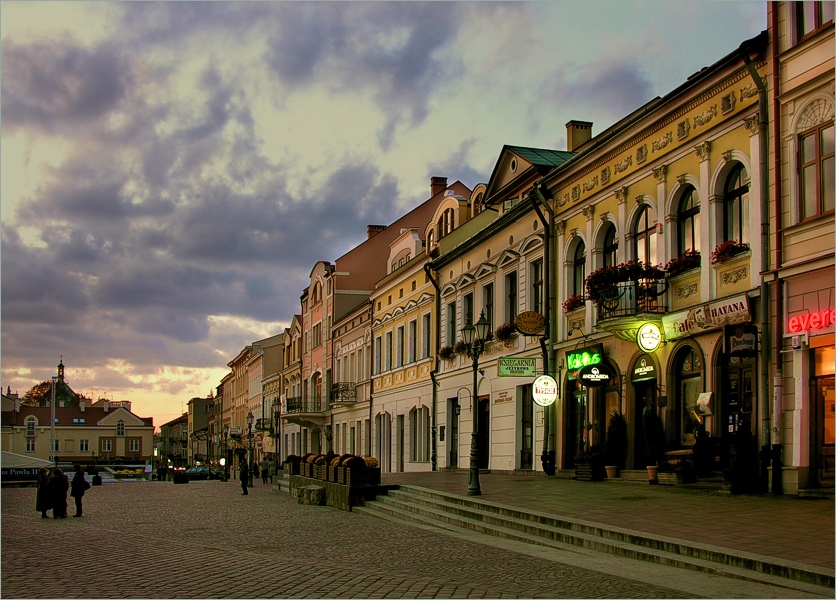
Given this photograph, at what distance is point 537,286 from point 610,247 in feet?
13.7

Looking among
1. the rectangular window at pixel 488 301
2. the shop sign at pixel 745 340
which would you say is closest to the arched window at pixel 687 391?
the shop sign at pixel 745 340

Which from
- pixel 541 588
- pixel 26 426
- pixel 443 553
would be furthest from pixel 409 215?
pixel 26 426

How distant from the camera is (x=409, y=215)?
52906mm

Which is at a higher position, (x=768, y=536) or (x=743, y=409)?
(x=743, y=409)

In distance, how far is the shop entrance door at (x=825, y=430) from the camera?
56.0 feet

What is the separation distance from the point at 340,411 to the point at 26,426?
8910 cm

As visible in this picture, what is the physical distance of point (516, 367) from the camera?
86.5 ft

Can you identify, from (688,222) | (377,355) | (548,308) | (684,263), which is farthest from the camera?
(377,355)

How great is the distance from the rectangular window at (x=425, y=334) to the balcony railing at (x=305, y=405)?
1930 cm

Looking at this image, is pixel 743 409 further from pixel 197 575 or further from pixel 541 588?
pixel 197 575

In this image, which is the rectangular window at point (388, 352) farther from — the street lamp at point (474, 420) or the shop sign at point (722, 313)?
the shop sign at point (722, 313)

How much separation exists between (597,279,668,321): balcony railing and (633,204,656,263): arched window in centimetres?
111

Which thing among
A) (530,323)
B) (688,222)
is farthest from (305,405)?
(688,222)

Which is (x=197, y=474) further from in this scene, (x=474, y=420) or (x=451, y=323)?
(x=474, y=420)
